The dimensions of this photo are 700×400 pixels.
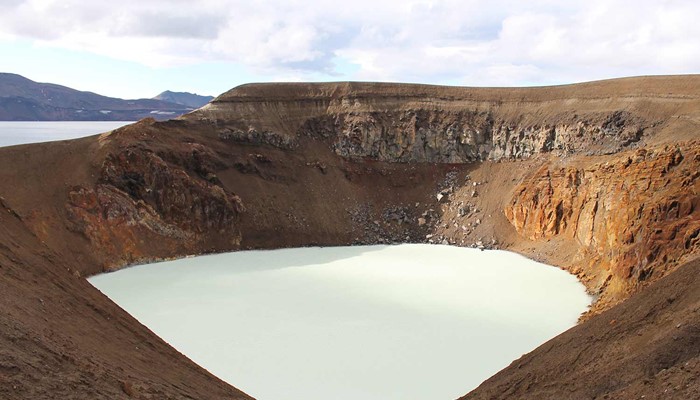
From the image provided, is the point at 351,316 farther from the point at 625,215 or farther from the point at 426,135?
the point at 426,135

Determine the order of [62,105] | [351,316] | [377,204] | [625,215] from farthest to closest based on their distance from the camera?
[62,105] → [377,204] → [625,215] → [351,316]

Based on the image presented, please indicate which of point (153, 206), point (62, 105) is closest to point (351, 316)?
point (153, 206)

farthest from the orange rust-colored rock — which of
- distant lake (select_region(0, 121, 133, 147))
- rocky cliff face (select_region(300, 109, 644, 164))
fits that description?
distant lake (select_region(0, 121, 133, 147))

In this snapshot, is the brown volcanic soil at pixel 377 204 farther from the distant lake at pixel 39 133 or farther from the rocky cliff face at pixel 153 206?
the distant lake at pixel 39 133

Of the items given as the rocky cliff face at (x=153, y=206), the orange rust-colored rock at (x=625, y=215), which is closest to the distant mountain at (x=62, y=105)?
the rocky cliff face at (x=153, y=206)

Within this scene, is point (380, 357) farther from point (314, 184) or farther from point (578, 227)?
point (314, 184)

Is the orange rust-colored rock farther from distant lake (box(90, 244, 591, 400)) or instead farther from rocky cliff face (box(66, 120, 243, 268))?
rocky cliff face (box(66, 120, 243, 268))
